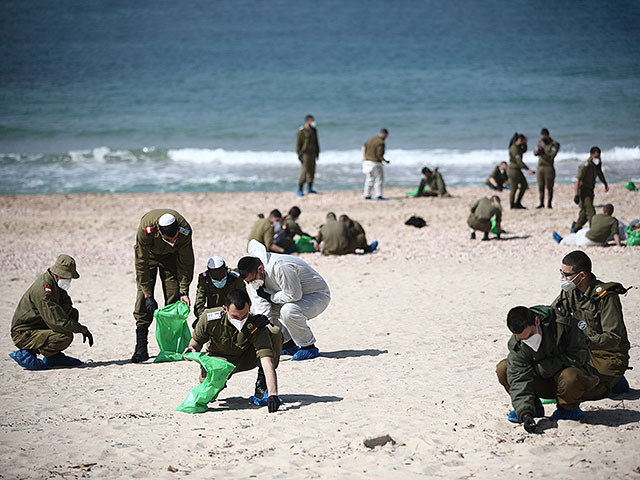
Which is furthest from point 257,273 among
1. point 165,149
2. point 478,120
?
point 478,120

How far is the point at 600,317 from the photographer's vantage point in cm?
604

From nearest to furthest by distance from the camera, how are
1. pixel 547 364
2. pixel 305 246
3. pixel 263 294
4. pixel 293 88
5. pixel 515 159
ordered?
pixel 547 364 → pixel 263 294 → pixel 305 246 → pixel 515 159 → pixel 293 88

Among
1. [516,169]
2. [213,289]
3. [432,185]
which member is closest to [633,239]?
[516,169]

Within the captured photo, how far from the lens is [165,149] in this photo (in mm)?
31172

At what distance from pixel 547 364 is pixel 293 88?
1559 inches

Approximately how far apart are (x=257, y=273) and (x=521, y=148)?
1192 cm

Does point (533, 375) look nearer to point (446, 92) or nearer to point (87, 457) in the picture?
point (87, 457)

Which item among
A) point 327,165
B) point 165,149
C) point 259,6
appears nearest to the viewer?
point 327,165

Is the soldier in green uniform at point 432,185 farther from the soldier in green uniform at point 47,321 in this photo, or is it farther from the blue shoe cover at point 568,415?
the blue shoe cover at point 568,415

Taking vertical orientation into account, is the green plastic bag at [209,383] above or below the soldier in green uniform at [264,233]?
below

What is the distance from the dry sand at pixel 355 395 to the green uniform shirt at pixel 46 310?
47 centimetres

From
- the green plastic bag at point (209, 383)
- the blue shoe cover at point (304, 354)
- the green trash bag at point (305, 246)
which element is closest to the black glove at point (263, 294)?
the blue shoe cover at point (304, 354)

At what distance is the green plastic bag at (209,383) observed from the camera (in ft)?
20.4

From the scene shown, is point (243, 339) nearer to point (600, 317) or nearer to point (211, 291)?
point (211, 291)
